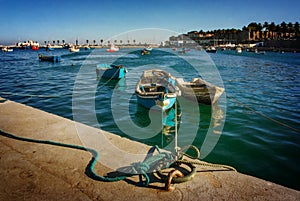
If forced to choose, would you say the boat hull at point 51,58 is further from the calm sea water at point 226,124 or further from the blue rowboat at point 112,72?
the calm sea water at point 226,124

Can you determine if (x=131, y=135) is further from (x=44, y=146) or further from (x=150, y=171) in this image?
(x=150, y=171)

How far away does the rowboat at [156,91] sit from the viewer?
447 inches

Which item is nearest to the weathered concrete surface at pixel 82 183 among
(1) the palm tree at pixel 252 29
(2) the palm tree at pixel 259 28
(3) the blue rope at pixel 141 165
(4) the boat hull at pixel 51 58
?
(3) the blue rope at pixel 141 165

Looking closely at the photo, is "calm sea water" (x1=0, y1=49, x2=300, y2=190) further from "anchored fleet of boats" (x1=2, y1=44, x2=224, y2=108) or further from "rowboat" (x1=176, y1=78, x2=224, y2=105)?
"anchored fleet of boats" (x1=2, y1=44, x2=224, y2=108)

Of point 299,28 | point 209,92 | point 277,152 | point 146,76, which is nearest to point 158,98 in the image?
point 209,92

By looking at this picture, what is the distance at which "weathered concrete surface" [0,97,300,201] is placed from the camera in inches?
130

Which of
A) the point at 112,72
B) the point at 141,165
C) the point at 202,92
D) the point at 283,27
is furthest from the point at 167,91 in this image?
the point at 283,27

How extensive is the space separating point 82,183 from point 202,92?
36.6 feet

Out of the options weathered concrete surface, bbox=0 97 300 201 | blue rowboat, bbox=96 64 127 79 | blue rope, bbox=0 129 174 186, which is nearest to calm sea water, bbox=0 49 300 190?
weathered concrete surface, bbox=0 97 300 201

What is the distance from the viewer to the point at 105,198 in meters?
3.24

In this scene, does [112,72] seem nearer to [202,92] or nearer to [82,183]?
[202,92]

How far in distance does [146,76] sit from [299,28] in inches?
5103

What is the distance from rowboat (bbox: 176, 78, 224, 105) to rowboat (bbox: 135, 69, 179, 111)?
126 cm

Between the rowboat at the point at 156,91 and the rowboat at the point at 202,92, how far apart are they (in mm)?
1259
